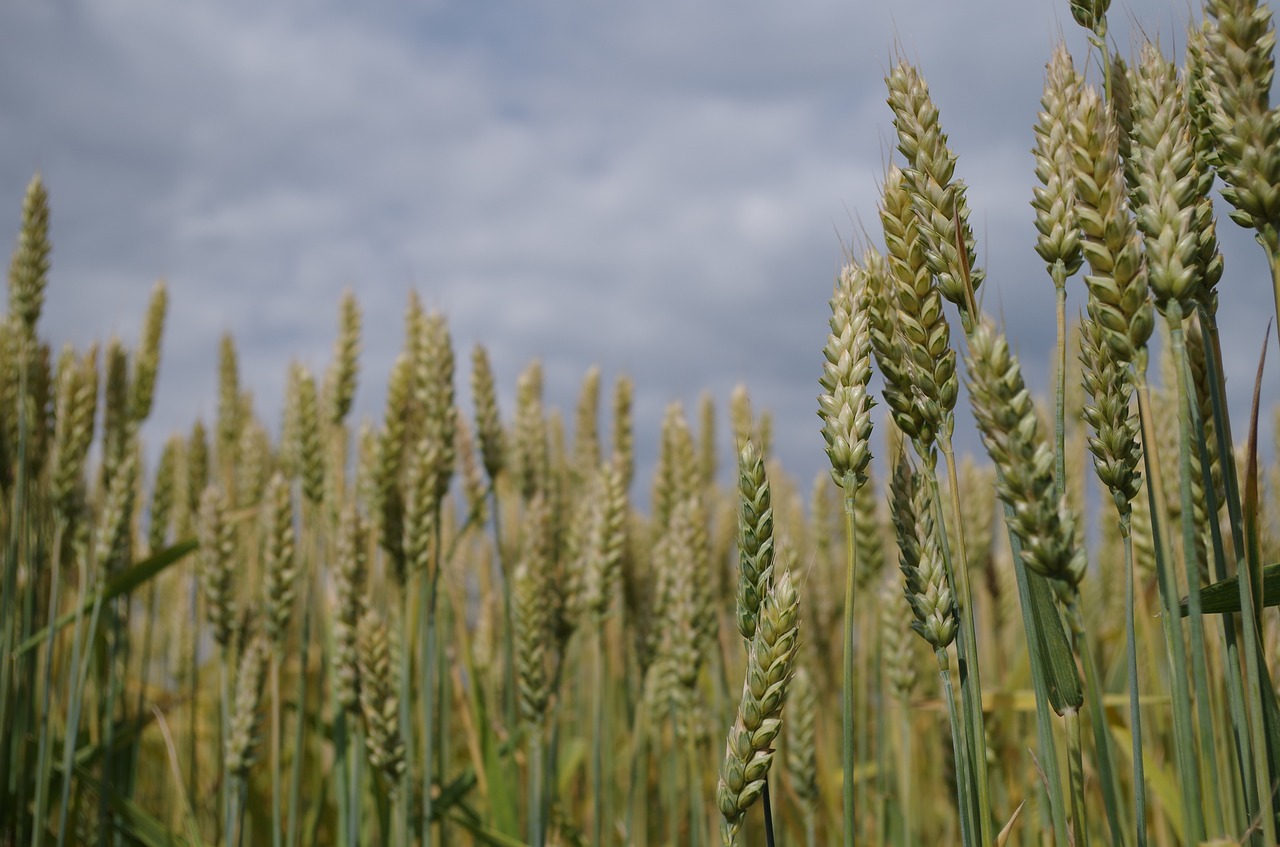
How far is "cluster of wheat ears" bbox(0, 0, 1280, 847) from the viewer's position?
1239mm

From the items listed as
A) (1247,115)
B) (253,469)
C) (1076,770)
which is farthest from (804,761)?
(253,469)

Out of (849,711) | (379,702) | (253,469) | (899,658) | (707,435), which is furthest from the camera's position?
(707,435)

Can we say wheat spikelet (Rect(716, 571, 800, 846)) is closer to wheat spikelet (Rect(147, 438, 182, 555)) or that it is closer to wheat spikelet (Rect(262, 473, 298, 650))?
wheat spikelet (Rect(262, 473, 298, 650))

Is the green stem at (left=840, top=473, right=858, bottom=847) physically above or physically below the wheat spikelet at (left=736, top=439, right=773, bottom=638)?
below

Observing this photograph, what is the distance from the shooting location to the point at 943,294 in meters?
1.32

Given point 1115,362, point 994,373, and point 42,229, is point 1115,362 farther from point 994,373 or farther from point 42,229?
point 42,229

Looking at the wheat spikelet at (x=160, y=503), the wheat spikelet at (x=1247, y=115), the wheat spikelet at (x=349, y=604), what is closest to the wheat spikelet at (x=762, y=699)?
the wheat spikelet at (x=1247, y=115)

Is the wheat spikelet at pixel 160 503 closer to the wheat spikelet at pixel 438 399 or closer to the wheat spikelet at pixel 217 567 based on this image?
the wheat spikelet at pixel 217 567

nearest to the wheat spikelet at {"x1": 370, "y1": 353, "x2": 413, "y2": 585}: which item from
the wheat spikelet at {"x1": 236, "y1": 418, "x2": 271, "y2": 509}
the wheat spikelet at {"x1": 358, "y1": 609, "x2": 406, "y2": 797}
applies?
the wheat spikelet at {"x1": 358, "y1": 609, "x2": 406, "y2": 797}

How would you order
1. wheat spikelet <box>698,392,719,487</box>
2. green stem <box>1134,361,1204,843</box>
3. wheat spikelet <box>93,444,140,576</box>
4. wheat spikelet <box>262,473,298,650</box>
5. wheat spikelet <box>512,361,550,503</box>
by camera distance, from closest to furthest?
green stem <box>1134,361,1204,843</box> < wheat spikelet <box>262,473,298,650</box> < wheat spikelet <box>93,444,140,576</box> < wheat spikelet <box>512,361,550,503</box> < wheat spikelet <box>698,392,719,487</box>

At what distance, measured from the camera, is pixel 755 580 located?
139 cm

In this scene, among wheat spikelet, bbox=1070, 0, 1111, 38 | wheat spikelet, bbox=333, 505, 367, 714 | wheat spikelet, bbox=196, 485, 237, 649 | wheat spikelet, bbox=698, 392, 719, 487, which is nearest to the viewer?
wheat spikelet, bbox=1070, 0, 1111, 38

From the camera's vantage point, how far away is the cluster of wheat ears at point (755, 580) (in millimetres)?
1239

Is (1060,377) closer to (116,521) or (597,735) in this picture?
(597,735)
